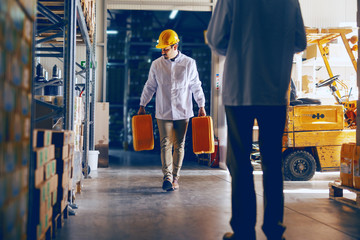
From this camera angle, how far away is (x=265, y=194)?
7.22 feet

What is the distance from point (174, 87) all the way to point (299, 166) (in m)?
2.42

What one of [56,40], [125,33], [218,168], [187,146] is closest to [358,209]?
[218,168]

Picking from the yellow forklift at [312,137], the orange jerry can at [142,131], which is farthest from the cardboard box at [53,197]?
the yellow forklift at [312,137]

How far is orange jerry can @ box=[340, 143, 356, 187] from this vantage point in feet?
12.2

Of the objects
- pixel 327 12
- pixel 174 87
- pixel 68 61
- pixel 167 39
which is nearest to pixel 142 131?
pixel 174 87

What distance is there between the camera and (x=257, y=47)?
2127mm

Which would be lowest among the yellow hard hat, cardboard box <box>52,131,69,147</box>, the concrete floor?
the concrete floor

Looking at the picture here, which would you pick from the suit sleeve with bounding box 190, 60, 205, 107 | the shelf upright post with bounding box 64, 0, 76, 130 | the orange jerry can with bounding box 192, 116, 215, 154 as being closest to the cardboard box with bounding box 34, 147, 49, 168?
the shelf upright post with bounding box 64, 0, 76, 130

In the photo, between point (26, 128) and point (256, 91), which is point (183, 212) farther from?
point (26, 128)

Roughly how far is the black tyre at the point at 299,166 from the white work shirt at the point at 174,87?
1803mm

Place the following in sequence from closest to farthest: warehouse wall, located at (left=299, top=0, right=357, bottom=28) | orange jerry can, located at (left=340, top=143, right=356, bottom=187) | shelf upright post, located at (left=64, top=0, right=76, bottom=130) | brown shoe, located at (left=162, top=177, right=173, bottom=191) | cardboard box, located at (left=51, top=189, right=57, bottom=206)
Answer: cardboard box, located at (left=51, top=189, right=57, bottom=206) → shelf upright post, located at (left=64, top=0, right=76, bottom=130) → orange jerry can, located at (left=340, top=143, right=356, bottom=187) → brown shoe, located at (left=162, top=177, right=173, bottom=191) → warehouse wall, located at (left=299, top=0, right=357, bottom=28)

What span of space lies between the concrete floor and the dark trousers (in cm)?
45

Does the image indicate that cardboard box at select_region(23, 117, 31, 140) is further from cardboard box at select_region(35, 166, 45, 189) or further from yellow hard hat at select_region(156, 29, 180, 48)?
yellow hard hat at select_region(156, 29, 180, 48)

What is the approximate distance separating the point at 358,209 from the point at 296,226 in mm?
1111
